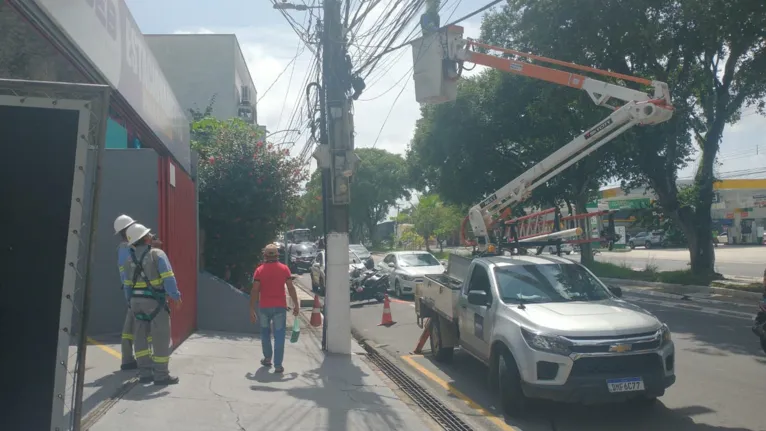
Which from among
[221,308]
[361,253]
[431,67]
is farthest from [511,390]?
[361,253]

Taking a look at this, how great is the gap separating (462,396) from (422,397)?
50 centimetres

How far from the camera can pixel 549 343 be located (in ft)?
22.3

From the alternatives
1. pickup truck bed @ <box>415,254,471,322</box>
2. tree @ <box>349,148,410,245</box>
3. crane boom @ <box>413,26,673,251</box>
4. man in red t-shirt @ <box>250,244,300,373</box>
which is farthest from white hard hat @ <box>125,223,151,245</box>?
tree @ <box>349,148,410,245</box>

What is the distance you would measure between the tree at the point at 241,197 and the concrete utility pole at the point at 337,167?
4.23 m

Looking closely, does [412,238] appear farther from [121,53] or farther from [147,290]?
[121,53]

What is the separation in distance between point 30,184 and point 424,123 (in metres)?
27.5

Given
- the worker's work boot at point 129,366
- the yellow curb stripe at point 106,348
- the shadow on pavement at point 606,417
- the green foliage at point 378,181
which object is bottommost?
the shadow on pavement at point 606,417

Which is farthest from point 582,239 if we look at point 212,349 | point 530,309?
point 212,349

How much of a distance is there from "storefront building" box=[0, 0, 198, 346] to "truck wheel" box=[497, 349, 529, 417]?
14.4 feet

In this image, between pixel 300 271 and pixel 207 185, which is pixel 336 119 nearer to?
pixel 207 185

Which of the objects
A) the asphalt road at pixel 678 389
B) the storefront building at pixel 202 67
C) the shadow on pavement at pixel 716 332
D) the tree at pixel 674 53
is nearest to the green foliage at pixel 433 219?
the storefront building at pixel 202 67

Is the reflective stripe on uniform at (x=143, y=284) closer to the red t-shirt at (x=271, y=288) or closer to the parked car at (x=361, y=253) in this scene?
the red t-shirt at (x=271, y=288)

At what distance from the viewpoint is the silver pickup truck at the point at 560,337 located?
21.9 feet

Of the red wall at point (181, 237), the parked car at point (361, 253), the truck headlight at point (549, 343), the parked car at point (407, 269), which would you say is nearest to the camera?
the truck headlight at point (549, 343)
